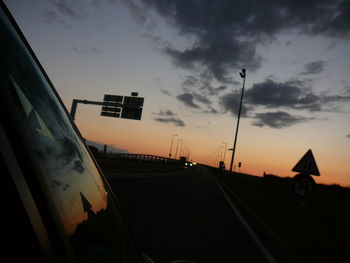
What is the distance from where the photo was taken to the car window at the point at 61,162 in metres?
1.15

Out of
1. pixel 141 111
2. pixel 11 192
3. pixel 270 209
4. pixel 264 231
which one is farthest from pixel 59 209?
pixel 141 111

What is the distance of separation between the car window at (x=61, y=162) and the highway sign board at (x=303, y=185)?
32.8 ft

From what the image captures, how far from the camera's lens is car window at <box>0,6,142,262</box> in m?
1.15

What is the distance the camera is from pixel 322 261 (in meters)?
7.24

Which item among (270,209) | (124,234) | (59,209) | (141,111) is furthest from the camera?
(141,111)

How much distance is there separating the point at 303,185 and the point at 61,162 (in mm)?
10718

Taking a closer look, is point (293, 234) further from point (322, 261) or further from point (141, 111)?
point (141, 111)

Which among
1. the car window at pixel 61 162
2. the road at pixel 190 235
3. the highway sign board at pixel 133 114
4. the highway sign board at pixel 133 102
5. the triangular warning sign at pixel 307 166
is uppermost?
the highway sign board at pixel 133 102

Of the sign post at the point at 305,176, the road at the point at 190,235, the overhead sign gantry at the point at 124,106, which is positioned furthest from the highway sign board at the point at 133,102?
the sign post at the point at 305,176

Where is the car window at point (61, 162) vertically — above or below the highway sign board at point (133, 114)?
below

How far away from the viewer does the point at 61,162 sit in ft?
4.46

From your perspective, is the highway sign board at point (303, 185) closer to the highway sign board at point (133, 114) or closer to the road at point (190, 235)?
the road at point (190, 235)

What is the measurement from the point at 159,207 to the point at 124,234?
33.7ft

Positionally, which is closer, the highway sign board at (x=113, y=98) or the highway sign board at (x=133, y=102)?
the highway sign board at (x=133, y=102)
